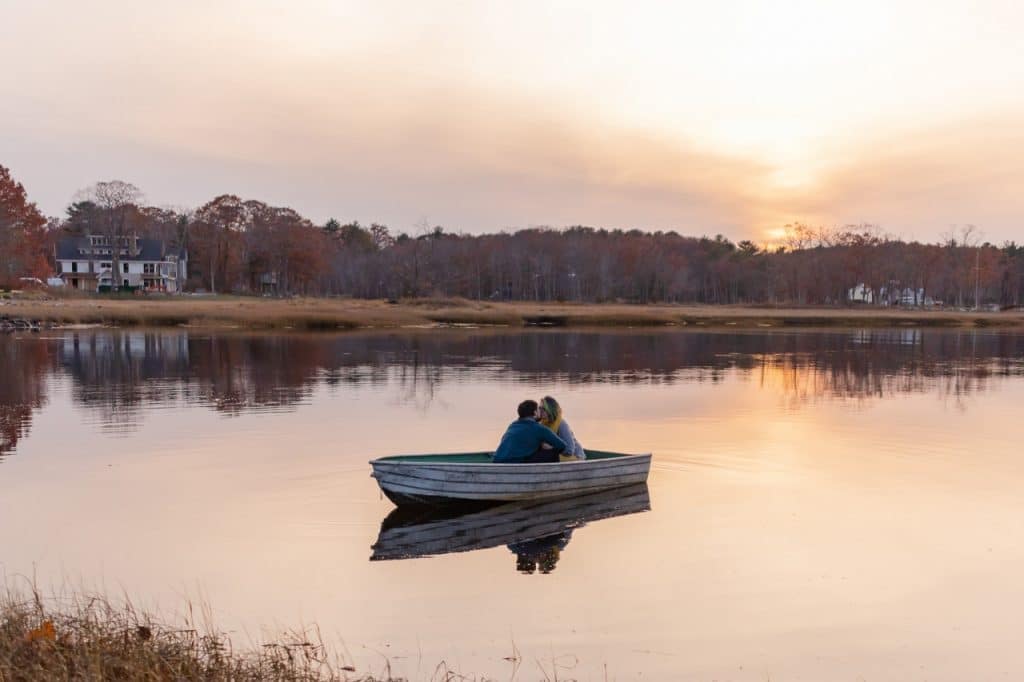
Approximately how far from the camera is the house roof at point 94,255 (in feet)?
406

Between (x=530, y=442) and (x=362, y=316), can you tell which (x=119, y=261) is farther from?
(x=530, y=442)

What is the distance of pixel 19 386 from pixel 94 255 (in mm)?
101809

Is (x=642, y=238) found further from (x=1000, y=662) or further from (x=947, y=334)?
(x=1000, y=662)

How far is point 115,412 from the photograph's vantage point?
1045 inches

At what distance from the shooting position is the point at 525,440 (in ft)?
49.9

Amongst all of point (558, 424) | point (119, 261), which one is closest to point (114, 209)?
point (119, 261)

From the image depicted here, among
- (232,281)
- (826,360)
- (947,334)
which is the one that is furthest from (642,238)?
(826,360)

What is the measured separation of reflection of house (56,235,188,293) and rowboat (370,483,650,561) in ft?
388

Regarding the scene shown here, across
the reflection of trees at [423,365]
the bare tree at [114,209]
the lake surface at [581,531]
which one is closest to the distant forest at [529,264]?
the bare tree at [114,209]

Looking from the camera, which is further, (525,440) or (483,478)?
(525,440)

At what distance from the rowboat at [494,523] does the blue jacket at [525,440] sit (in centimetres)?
87

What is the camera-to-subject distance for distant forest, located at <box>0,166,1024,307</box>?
129 meters

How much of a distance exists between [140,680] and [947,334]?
84877mm

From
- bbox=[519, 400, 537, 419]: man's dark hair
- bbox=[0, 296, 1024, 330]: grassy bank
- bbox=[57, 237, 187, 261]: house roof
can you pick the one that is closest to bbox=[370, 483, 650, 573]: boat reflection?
bbox=[519, 400, 537, 419]: man's dark hair
